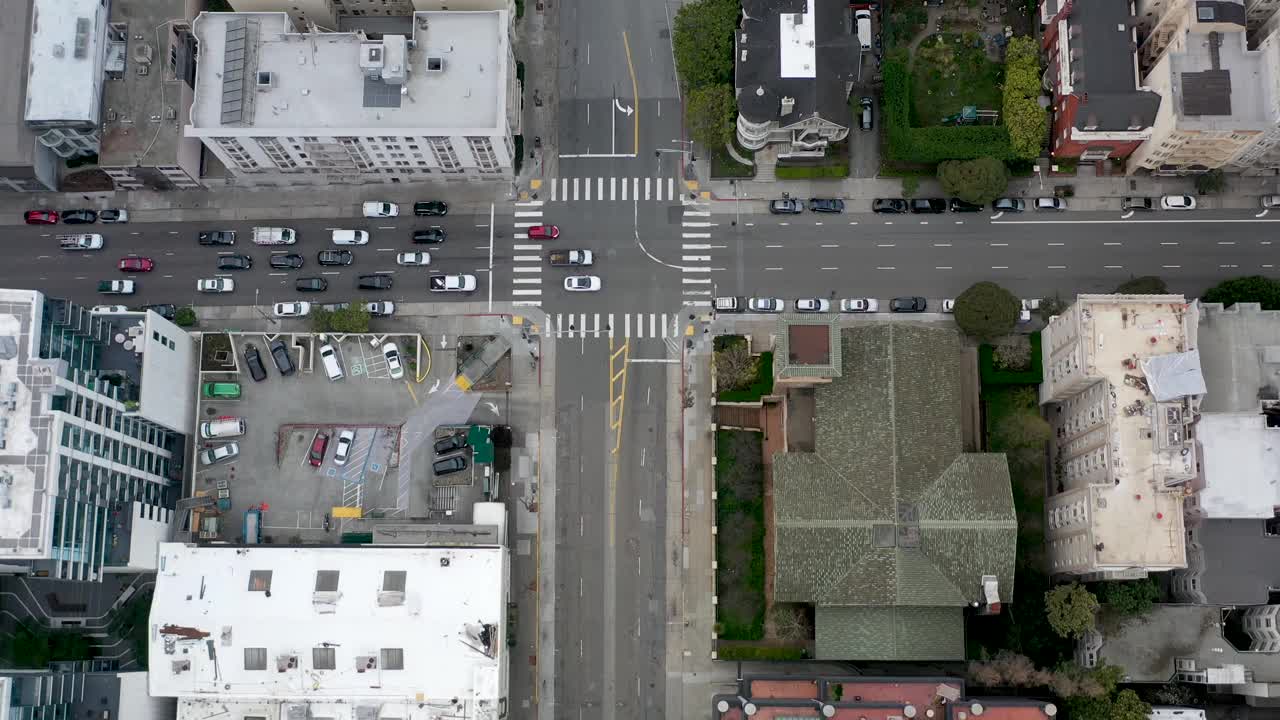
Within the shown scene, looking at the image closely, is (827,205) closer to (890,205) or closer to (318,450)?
(890,205)

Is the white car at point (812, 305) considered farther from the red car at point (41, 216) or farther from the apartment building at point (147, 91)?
the red car at point (41, 216)

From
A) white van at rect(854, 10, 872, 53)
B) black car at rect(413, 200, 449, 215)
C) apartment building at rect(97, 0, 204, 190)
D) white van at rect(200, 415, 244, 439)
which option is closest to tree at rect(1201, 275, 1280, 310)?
white van at rect(854, 10, 872, 53)

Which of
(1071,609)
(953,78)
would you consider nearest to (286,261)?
(953,78)

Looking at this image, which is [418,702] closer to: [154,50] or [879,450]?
[879,450]

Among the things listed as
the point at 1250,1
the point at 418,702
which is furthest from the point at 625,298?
the point at 1250,1

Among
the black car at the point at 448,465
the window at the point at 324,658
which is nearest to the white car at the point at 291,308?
the black car at the point at 448,465

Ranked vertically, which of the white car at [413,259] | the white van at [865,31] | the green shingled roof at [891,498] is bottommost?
the green shingled roof at [891,498]
